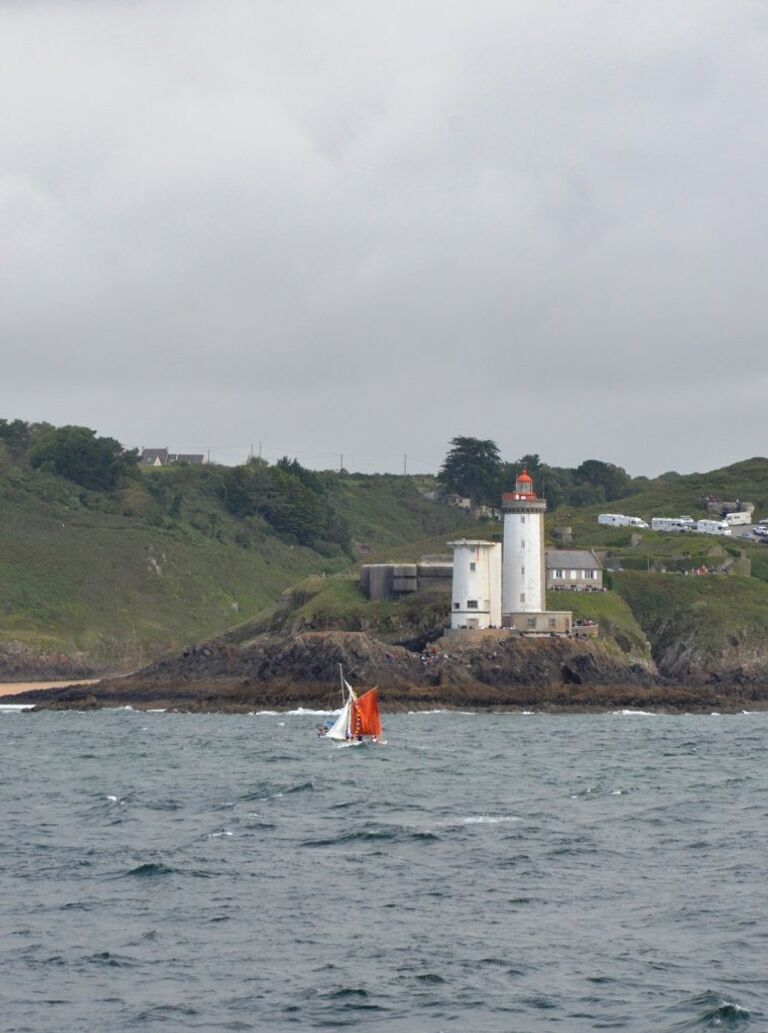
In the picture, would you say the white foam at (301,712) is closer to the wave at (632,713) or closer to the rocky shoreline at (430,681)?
the rocky shoreline at (430,681)

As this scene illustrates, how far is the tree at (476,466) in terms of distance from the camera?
187 metres

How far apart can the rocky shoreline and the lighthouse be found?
4601 millimetres

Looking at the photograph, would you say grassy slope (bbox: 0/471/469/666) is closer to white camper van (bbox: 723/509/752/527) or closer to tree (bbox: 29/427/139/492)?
tree (bbox: 29/427/139/492)

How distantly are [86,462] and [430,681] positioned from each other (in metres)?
87.1

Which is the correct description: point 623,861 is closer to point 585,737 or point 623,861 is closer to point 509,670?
point 585,737

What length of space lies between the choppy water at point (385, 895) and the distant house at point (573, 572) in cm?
4644

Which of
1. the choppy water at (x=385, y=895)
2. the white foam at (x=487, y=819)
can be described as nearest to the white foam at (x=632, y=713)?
the choppy water at (x=385, y=895)

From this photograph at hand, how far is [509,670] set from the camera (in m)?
91.1

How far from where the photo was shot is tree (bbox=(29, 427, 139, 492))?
170 m

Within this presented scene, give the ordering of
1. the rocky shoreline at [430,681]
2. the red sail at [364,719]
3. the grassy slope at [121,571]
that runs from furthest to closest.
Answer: the grassy slope at [121,571] → the rocky shoreline at [430,681] → the red sail at [364,719]

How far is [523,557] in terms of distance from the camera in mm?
98000

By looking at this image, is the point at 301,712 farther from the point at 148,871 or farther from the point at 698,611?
the point at 148,871

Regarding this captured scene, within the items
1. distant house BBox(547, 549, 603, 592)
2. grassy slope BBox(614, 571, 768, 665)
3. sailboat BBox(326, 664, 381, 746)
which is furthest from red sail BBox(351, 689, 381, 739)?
distant house BBox(547, 549, 603, 592)

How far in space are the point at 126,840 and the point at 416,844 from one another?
681 cm
